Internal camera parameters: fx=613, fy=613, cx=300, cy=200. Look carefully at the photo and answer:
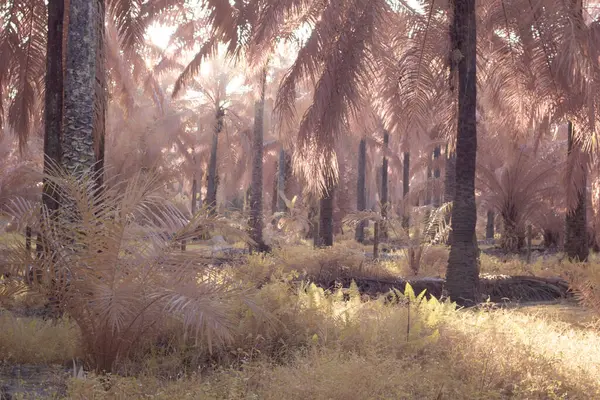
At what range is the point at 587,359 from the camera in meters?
5.26

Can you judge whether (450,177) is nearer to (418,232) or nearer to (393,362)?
(418,232)

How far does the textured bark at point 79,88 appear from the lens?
648cm

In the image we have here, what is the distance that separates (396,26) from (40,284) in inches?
344

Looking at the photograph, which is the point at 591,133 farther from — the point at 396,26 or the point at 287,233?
the point at 287,233

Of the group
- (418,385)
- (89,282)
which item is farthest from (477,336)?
(89,282)

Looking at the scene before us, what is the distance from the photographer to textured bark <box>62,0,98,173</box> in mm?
6477

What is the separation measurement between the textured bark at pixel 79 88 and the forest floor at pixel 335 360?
181 cm

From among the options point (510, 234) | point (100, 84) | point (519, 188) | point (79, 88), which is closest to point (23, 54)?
point (100, 84)

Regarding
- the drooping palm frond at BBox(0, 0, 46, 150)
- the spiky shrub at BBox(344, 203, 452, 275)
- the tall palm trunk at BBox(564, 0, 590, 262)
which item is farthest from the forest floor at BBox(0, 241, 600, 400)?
the tall palm trunk at BBox(564, 0, 590, 262)

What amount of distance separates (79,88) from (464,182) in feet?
18.0

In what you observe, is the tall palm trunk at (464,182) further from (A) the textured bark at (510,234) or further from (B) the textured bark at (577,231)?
(A) the textured bark at (510,234)

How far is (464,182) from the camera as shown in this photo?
29.8 ft

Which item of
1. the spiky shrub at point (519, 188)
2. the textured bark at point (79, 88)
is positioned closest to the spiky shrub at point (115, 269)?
the textured bark at point (79, 88)

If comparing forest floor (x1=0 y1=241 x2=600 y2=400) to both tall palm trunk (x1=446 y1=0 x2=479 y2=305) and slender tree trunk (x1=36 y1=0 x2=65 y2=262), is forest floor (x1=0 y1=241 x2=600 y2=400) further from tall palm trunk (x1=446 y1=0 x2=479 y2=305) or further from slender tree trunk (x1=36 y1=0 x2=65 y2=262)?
slender tree trunk (x1=36 y1=0 x2=65 y2=262)
